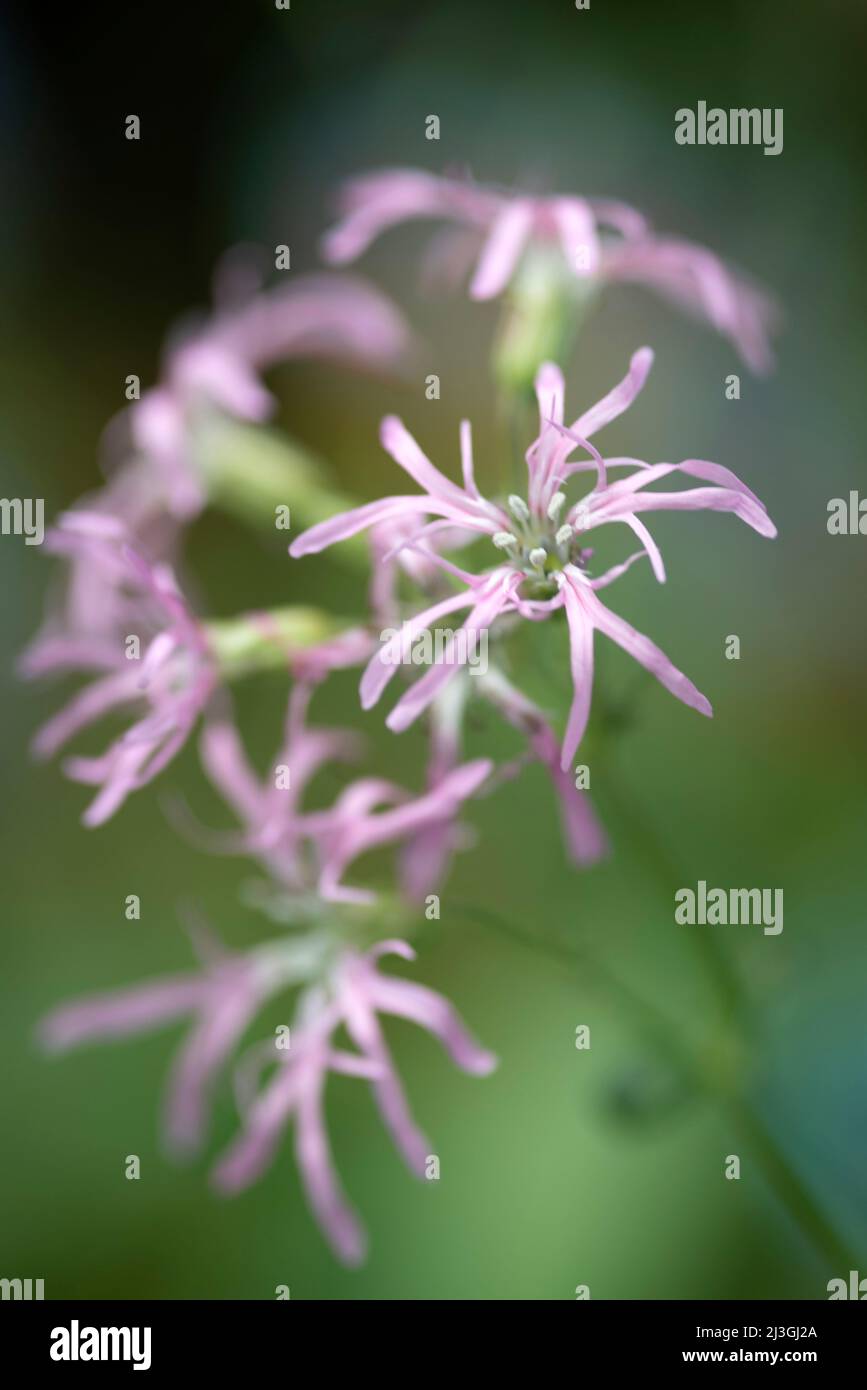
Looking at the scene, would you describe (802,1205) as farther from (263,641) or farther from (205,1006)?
(263,641)

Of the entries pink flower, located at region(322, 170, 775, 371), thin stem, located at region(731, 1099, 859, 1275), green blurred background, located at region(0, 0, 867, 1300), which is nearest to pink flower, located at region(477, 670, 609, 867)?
green blurred background, located at region(0, 0, 867, 1300)

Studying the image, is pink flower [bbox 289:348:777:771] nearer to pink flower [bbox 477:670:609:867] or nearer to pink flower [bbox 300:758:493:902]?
pink flower [bbox 477:670:609:867]

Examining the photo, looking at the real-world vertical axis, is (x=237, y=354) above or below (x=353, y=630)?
above

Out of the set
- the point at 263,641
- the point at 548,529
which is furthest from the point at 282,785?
the point at 548,529

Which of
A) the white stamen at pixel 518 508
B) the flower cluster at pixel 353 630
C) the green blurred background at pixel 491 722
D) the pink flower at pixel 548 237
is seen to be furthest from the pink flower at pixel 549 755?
the pink flower at pixel 548 237

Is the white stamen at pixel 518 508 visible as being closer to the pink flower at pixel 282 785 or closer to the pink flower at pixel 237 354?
the pink flower at pixel 282 785

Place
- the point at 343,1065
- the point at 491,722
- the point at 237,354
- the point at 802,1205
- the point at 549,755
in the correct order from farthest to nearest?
1. the point at 237,354
2. the point at 802,1205
3. the point at 491,722
4. the point at 343,1065
5. the point at 549,755
